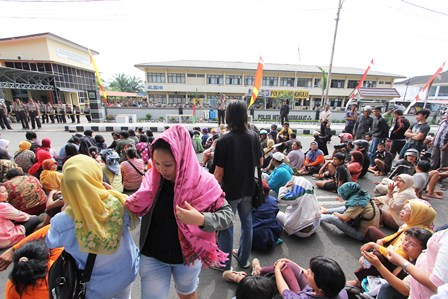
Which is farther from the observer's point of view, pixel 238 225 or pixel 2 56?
pixel 2 56

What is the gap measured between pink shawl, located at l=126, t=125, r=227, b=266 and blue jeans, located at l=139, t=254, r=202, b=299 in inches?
4.8

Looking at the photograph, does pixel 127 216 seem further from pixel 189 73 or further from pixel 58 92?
pixel 189 73

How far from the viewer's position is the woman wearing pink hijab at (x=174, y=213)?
49.2 inches

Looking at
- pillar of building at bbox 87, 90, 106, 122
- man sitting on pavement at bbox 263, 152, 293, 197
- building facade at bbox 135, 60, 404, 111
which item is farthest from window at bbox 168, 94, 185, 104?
man sitting on pavement at bbox 263, 152, 293, 197

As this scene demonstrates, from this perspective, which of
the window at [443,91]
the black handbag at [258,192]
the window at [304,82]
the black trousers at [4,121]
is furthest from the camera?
the window at [443,91]

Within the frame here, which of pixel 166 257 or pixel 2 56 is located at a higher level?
pixel 2 56

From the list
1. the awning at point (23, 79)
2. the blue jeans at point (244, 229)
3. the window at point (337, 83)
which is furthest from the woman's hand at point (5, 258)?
the window at point (337, 83)

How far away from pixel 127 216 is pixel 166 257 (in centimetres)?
36

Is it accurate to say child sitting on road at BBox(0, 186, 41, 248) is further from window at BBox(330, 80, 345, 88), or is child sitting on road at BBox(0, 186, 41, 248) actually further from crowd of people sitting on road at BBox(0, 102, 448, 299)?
window at BBox(330, 80, 345, 88)

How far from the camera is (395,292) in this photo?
174 cm

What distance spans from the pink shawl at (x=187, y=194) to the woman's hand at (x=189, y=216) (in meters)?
0.09

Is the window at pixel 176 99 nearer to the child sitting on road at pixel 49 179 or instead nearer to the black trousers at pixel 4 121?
the black trousers at pixel 4 121

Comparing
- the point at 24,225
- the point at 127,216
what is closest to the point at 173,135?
the point at 127,216

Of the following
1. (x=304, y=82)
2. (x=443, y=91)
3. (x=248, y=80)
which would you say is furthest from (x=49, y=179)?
(x=443, y=91)
